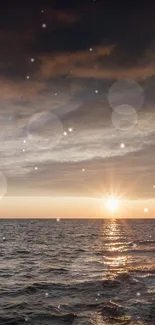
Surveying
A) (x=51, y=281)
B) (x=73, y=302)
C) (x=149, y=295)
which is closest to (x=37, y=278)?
(x=51, y=281)

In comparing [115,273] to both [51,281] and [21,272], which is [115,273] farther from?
[21,272]

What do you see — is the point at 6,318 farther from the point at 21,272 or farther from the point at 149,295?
the point at 21,272

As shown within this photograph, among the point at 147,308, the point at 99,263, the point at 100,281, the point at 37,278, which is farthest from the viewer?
the point at 99,263

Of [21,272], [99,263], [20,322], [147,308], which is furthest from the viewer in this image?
[99,263]

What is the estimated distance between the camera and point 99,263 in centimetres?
3356

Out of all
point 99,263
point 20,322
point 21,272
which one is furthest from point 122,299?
point 99,263

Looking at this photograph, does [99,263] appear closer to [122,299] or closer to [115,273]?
[115,273]

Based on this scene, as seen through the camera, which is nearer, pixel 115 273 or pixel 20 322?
pixel 20 322

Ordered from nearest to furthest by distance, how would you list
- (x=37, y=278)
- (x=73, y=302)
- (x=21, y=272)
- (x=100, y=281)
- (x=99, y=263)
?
(x=73, y=302) < (x=100, y=281) < (x=37, y=278) < (x=21, y=272) < (x=99, y=263)

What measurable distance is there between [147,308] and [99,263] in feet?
55.7

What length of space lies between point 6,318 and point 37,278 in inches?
403

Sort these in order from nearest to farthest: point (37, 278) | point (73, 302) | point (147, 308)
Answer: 1. point (147, 308)
2. point (73, 302)
3. point (37, 278)

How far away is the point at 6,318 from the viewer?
15.6 meters

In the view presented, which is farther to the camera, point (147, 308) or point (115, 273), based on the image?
point (115, 273)
